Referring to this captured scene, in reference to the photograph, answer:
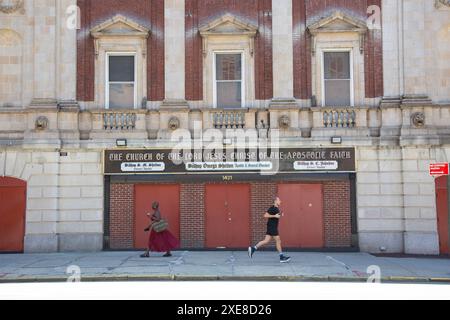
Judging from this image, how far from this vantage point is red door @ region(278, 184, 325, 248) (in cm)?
1894

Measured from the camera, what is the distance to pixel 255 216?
18953 mm

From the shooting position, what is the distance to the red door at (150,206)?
19.0m

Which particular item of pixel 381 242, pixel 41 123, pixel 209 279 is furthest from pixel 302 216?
pixel 41 123

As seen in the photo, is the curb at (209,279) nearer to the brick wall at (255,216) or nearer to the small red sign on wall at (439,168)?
the small red sign on wall at (439,168)

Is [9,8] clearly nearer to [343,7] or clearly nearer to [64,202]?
[64,202]

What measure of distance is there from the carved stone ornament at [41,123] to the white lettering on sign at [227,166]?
4891 millimetres

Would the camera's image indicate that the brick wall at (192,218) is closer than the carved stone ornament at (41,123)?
No

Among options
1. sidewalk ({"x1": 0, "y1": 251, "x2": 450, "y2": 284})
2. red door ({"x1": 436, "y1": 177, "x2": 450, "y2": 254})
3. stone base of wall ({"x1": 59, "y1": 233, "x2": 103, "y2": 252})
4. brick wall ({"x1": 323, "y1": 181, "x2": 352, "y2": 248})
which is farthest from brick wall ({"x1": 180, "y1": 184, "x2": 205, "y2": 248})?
red door ({"x1": 436, "y1": 177, "x2": 450, "y2": 254})

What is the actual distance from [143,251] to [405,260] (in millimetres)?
8289

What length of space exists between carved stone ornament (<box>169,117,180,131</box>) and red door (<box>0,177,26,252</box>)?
5.24 meters

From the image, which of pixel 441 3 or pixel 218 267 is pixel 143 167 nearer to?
pixel 218 267

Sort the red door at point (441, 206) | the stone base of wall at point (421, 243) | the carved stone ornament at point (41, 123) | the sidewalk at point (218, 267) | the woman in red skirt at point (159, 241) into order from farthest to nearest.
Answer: the carved stone ornament at point (41, 123) < the red door at point (441, 206) < the stone base of wall at point (421, 243) < the woman in red skirt at point (159, 241) < the sidewalk at point (218, 267)

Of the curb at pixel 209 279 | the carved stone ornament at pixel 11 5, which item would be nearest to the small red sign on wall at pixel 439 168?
the curb at pixel 209 279

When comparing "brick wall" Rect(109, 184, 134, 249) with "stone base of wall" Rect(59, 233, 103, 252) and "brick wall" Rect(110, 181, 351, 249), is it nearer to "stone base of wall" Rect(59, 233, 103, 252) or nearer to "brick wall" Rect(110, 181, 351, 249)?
"brick wall" Rect(110, 181, 351, 249)
